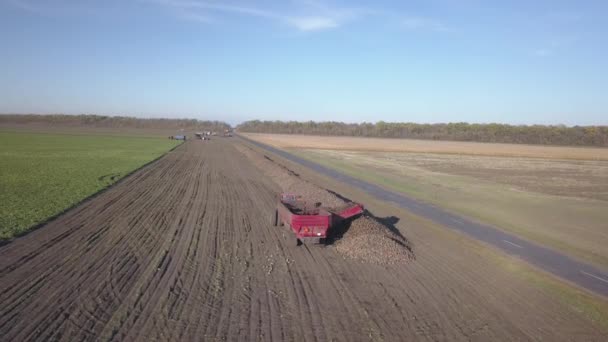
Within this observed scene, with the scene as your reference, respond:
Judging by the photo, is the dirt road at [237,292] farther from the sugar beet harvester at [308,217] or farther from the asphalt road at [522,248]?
the asphalt road at [522,248]

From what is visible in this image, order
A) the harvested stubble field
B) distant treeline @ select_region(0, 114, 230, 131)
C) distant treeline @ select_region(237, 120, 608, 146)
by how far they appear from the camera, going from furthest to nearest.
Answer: distant treeline @ select_region(0, 114, 230, 131) < distant treeline @ select_region(237, 120, 608, 146) < the harvested stubble field

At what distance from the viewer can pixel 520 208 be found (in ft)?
72.1

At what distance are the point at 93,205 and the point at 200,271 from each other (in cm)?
922

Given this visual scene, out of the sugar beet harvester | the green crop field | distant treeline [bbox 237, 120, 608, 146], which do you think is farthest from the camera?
distant treeline [bbox 237, 120, 608, 146]

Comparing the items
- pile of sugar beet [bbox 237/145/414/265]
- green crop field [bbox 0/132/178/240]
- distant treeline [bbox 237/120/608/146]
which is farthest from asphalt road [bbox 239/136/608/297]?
distant treeline [bbox 237/120/608/146]

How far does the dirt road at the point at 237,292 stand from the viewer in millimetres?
7094

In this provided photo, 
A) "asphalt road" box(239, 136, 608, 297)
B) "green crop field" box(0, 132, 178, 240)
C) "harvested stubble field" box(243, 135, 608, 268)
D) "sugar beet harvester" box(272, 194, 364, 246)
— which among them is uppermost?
"sugar beet harvester" box(272, 194, 364, 246)

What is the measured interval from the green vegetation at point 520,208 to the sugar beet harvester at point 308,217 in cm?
733

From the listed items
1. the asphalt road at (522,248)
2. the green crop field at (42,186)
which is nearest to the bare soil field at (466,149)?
the green crop field at (42,186)

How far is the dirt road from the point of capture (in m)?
7.09

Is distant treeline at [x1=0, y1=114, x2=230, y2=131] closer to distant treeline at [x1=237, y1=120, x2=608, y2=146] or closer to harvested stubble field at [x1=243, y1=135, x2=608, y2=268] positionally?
distant treeline at [x1=237, y1=120, x2=608, y2=146]

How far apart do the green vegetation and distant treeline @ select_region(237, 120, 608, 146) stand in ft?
330

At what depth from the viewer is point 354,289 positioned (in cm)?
927

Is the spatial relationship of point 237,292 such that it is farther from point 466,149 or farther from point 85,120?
point 85,120
